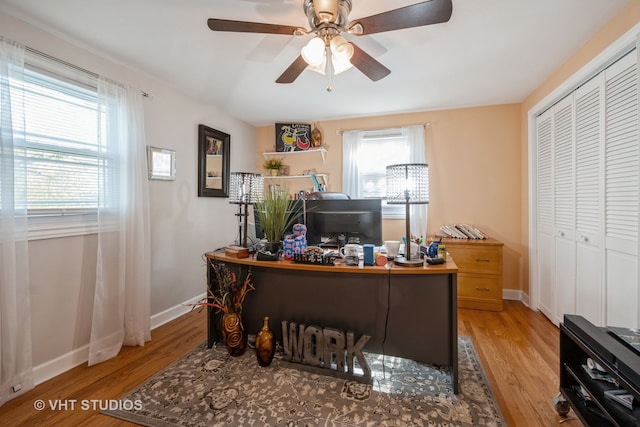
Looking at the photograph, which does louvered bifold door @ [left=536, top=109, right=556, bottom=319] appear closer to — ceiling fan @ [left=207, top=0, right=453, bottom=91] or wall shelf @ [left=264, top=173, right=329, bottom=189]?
ceiling fan @ [left=207, top=0, right=453, bottom=91]

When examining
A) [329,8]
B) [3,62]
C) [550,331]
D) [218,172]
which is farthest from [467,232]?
[3,62]

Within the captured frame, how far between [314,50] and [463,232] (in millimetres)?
2829

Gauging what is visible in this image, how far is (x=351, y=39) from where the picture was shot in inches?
79.0

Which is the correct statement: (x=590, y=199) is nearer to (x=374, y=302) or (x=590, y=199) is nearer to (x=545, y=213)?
(x=545, y=213)

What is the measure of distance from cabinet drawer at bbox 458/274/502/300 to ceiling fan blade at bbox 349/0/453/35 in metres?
2.67

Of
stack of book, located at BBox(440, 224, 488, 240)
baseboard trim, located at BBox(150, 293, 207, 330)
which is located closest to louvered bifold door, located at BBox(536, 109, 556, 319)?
stack of book, located at BBox(440, 224, 488, 240)

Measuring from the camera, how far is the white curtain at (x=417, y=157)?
3.52 m

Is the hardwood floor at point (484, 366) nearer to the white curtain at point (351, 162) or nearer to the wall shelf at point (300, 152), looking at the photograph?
the white curtain at point (351, 162)

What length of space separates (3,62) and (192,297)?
247 centimetres

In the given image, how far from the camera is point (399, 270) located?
1.64 metres

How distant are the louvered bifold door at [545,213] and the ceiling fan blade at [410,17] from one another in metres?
2.23

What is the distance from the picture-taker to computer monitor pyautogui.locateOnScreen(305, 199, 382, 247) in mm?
2023

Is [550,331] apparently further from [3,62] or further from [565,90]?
[3,62]

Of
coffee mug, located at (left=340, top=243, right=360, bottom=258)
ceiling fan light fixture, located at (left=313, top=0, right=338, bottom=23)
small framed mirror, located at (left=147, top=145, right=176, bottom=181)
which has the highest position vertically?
ceiling fan light fixture, located at (left=313, top=0, right=338, bottom=23)
